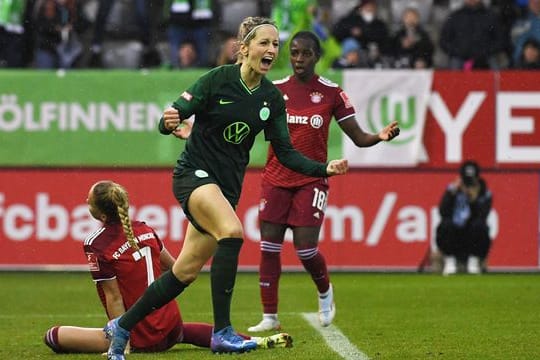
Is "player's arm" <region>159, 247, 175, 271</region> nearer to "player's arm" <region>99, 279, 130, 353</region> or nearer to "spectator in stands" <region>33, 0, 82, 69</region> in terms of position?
"player's arm" <region>99, 279, 130, 353</region>

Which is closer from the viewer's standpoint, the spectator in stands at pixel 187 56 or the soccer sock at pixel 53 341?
the soccer sock at pixel 53 341

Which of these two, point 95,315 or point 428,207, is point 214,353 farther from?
point 428,207

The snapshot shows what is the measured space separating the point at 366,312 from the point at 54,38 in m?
8.50

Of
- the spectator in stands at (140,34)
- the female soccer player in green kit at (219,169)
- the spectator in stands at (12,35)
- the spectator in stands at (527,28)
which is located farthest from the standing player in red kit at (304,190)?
the spectator in stands at (12,35)

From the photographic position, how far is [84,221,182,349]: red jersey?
8.41 m

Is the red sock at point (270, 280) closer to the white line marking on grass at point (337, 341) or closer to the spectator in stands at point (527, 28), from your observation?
the white line marking on grass at point (337, 341)

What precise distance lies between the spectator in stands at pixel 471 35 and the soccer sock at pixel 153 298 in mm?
11238

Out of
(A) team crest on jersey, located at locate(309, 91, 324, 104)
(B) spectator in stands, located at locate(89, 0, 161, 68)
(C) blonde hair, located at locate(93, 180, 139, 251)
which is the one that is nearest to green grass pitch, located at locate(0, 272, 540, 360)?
(C) blonde hair, located at locate(93, 180, 139, 251)

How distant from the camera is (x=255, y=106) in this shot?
27.1 ft

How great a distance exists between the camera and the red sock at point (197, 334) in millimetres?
8781

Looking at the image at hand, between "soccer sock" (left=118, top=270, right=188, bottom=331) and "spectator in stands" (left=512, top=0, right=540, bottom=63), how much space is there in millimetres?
11411

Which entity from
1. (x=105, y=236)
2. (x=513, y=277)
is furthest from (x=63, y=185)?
(x=105, y=236)

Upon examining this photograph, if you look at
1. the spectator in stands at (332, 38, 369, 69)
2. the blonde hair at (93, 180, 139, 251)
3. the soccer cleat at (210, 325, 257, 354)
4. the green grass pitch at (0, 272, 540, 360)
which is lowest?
the green grass pitch at (0, 272, 540, 360)

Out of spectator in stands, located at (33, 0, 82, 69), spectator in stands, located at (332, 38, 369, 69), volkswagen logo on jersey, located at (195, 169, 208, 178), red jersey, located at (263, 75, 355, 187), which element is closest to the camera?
volkswagen logo on jersey, located at (195, 169, 208, 178)
